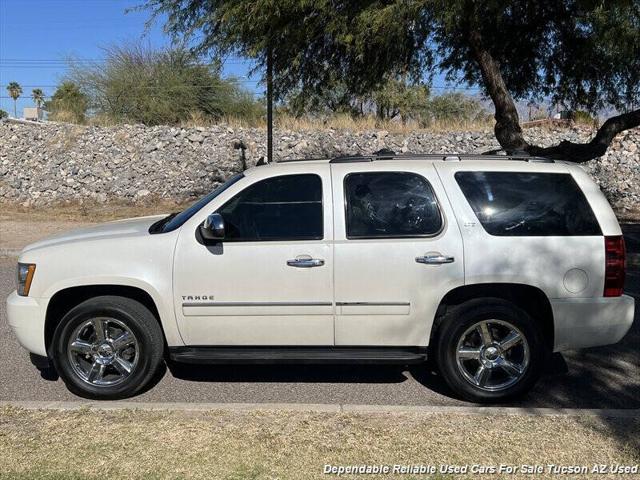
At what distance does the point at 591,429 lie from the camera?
4371 mm

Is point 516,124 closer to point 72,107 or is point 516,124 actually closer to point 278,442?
point 278,442

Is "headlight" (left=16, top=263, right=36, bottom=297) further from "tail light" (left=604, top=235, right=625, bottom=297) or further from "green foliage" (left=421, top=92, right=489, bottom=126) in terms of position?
"green foliage" (left=421, top=92, right=489, bottom=126)

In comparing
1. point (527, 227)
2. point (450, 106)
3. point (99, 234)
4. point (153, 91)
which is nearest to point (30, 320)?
point (99, 234)

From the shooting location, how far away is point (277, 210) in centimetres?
513

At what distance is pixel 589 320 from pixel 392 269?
1.52 m

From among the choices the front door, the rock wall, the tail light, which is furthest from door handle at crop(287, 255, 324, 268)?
the rock wall

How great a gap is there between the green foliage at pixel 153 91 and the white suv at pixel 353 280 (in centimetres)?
2300

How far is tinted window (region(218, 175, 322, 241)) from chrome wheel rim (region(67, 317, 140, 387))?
1.12 metres

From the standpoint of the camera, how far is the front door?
4914mm

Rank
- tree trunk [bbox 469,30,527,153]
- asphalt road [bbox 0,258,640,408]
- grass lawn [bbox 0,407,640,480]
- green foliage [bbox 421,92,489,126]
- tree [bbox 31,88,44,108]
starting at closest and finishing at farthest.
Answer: grass lawn [bbox 0,407,640,480]
asphalt road [bbox 0,258,640,408]
tree trunk [bbox 469,30,527,153]
green foliage [bbox 421,92,489,126]
tree [bbox 31,88,44,108]

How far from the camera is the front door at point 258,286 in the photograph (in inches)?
193

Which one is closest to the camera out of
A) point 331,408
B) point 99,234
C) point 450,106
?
point 331,408

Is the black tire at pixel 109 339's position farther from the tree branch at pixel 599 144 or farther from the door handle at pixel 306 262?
the tree branch at pixel 599 144

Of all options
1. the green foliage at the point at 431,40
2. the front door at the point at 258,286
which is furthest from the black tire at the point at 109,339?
the green foliage at the point at 431,40
